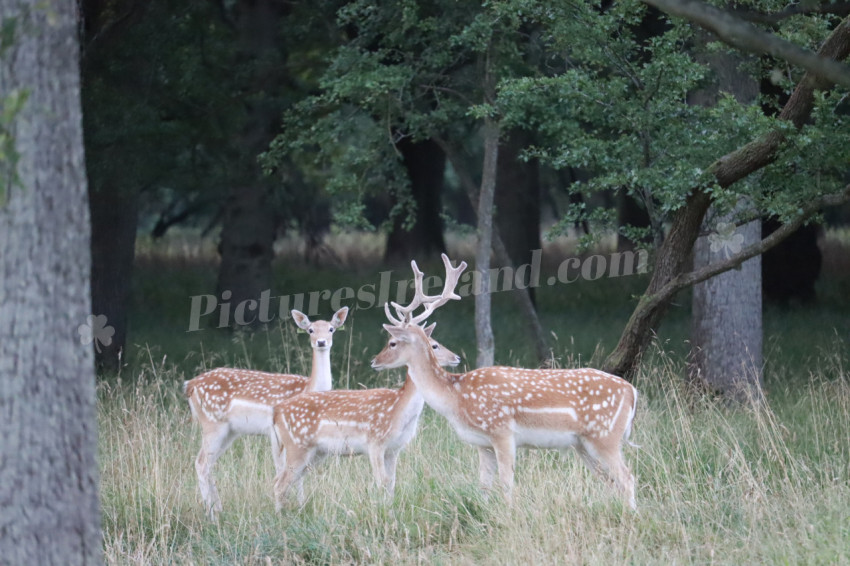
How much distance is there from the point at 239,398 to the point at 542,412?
2180 millimetres

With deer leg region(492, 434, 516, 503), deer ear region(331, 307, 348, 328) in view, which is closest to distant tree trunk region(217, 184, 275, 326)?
deer ear region(331, 307, 348, 328)

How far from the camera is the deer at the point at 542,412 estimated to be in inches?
251

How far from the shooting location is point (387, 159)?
1143 cm

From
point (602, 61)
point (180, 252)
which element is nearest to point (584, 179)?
point (180, 252)

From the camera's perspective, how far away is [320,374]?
296 inches

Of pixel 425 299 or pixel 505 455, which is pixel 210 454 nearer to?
pixel 425 299

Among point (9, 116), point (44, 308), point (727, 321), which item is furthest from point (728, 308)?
point (9, 116)

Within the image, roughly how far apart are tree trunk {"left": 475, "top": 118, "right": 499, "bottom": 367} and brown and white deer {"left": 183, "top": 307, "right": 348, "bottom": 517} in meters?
3.36

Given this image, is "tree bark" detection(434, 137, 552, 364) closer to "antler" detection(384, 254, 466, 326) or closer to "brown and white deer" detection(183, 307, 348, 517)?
"antler" detection(384, 254, 466, 326)

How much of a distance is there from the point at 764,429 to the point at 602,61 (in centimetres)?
306

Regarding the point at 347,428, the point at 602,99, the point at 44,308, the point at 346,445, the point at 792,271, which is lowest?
the point at 346,445

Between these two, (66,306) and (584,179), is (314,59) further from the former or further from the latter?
(584,179)

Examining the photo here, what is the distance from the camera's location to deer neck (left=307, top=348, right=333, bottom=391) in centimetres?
748

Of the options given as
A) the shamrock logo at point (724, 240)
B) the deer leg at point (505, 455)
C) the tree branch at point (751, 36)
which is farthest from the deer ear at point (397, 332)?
the tree branch at point (751, 36)
